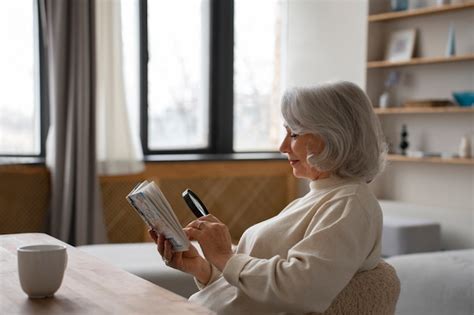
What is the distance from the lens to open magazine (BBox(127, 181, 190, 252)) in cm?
148

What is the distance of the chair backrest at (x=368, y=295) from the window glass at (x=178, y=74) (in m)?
3.89

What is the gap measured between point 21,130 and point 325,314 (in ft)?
11.5

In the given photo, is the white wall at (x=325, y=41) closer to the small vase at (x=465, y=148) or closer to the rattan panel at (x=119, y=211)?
the small vase at (x=465, y=148)

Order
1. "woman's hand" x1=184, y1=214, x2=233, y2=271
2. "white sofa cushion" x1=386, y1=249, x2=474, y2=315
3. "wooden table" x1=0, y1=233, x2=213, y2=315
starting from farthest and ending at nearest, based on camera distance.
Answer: "white sofa cushion" x1=386, y1=249, x2=474, y2=315, "woman's hand" x1=184, y1=214, x2=233, y2=271, "wooden table" x1=0, y1=233, x2=213, y2=315

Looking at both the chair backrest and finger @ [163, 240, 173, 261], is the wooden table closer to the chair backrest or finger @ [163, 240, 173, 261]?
finger @ [163, 240, 173, 261]

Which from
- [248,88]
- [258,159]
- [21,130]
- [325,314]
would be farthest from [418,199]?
[325,314]

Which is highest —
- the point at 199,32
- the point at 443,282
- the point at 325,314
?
the point at 199,32

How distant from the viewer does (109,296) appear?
1.35 metres

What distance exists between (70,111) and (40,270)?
10.8 feet

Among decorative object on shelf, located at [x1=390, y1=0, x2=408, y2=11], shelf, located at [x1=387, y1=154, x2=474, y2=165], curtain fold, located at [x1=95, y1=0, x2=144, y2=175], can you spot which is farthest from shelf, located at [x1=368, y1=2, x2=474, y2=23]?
curtain fold, located at [x1=95, y1=0, x2=144, y2=175]

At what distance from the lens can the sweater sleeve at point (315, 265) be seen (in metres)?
1.50

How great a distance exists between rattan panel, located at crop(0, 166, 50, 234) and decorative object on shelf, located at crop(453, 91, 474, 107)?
250 centimetres

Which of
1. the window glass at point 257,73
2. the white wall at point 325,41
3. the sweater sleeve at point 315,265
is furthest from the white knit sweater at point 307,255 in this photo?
the window glass at point 257,73

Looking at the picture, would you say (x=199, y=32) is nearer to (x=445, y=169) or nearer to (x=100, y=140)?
(x=100, y=140)
